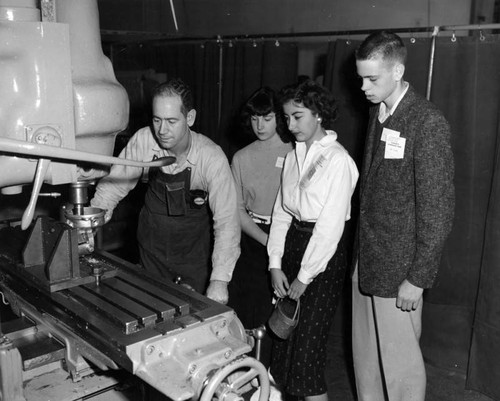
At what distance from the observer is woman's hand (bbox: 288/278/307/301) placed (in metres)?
2.15

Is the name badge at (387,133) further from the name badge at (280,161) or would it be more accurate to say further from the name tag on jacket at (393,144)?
the name badge at (280,161)

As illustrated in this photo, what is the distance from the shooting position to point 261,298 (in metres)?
2.59

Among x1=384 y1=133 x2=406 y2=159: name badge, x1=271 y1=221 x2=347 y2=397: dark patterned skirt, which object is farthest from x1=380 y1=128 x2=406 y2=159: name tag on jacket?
x1=271 y1=221 x2=347 y2=397: dark patterned skirt

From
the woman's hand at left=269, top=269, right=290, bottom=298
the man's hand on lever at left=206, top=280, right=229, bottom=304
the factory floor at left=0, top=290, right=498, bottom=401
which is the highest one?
the man's hand on lever at left=206, top=280, right=229, bottom=304

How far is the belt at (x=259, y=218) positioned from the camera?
8.55 ft

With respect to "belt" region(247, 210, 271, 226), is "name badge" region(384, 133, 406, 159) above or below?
above

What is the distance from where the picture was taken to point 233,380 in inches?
48.9

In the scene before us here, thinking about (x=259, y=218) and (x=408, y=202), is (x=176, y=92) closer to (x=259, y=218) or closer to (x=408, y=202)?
(x=259, y=218)

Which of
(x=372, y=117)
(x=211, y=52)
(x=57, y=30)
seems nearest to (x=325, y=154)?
(x=372, y=117)

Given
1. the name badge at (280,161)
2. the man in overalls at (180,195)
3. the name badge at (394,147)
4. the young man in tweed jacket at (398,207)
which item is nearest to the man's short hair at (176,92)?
the man in overalls at (180,195)

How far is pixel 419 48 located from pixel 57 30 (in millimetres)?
1893

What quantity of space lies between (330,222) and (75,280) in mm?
954

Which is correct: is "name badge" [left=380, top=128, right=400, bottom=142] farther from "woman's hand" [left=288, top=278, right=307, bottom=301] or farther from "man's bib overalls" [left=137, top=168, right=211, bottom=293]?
"man's bib overalls" [left=137, top=168, right=211, bottom=293]

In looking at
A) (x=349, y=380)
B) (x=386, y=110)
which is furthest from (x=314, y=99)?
(x=349, y=380)
